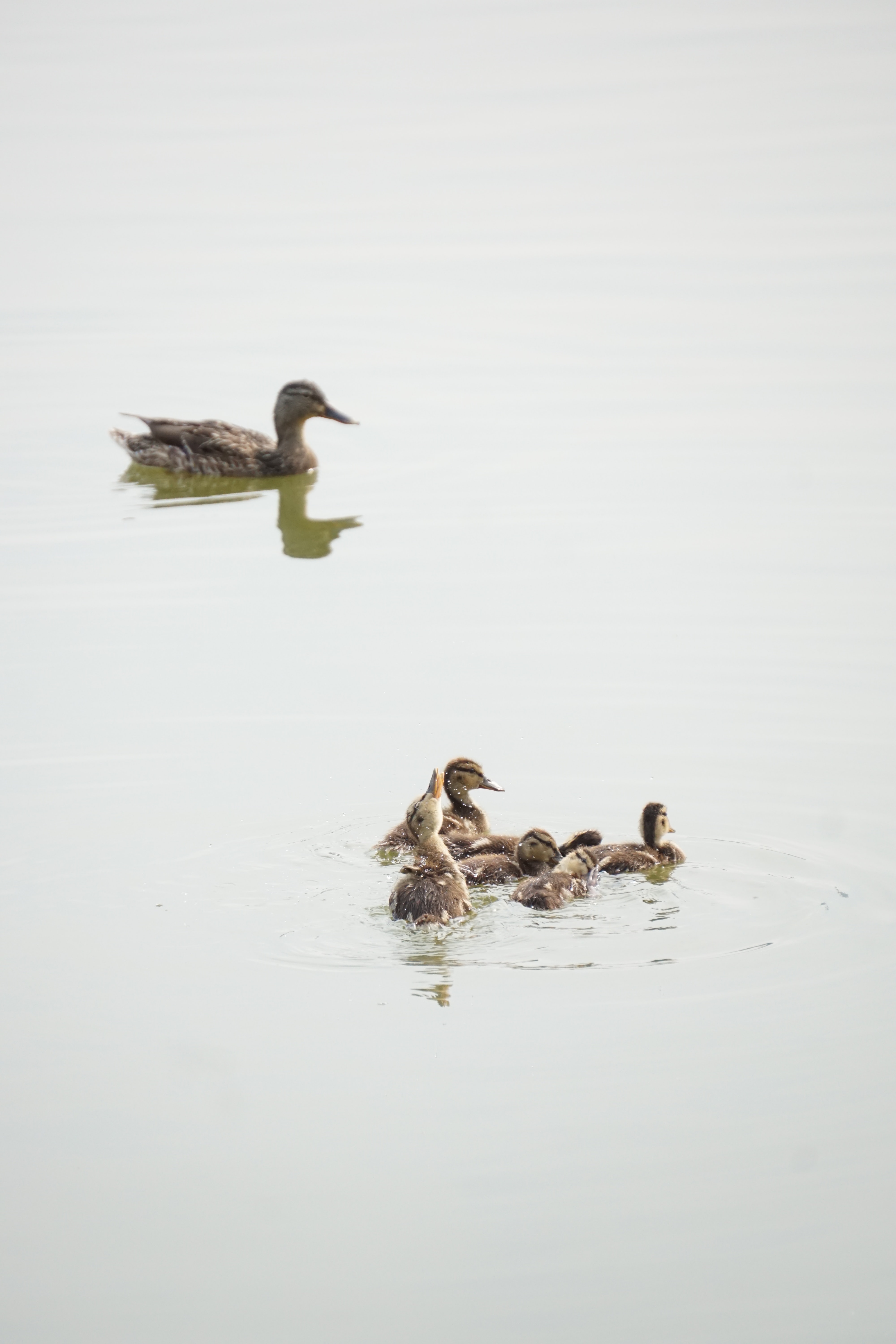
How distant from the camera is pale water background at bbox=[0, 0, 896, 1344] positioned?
14.2ft

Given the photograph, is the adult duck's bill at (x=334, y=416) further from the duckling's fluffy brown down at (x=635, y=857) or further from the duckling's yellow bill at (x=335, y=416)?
the duckling's fluffy brown down at (x=635, y=857)

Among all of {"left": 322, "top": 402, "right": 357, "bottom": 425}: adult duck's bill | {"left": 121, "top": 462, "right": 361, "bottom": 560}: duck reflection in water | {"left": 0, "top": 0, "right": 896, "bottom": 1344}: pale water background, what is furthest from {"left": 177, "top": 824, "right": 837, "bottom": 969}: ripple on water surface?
{"left": 322, "top": 402, "right": 357, "bottom": 425}: adult duck's bill

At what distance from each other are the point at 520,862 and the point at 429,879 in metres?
0.62

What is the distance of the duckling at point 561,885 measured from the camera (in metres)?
6.14

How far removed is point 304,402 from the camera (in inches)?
489

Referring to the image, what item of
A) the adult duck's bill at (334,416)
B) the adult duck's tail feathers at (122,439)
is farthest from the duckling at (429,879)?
the adult duck's tail feathers at (122,439)

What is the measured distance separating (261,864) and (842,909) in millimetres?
1825

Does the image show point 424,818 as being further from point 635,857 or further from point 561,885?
point 635,857

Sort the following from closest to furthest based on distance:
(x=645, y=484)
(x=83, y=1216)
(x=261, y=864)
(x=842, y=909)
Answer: (x=83, y=1216) → (x=842, y=909) → (x=261, y=864) → (x=645, y=484)

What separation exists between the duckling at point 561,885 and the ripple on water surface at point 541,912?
Result: 30 millimetres

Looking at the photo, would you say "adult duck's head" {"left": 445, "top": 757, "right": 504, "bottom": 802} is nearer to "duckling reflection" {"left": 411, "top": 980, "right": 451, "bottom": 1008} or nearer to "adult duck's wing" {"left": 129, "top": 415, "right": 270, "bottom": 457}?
"duckling reflection" {"left": 411, "top": 980, "right": 451, "bottom": 1008}

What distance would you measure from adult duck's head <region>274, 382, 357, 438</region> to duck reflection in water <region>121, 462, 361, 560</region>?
34cm

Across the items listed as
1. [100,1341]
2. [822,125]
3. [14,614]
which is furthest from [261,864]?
[822,125]

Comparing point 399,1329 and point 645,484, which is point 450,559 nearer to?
point 645,484
